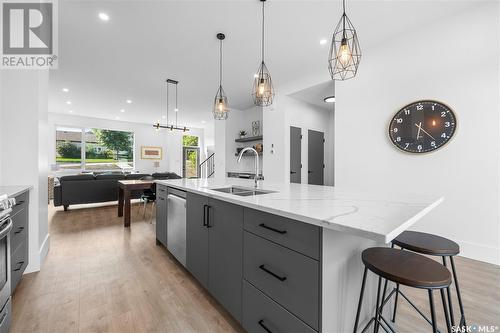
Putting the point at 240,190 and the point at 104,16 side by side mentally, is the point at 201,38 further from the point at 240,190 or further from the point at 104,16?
the point at 240,190

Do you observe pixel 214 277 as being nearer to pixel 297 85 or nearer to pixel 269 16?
pixel 269 16

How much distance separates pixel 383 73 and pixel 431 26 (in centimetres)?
69

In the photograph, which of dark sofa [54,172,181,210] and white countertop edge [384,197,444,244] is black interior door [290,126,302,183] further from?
dark sofa [54,172,181,210]

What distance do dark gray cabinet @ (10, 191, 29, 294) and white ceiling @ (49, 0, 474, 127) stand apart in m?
2.17

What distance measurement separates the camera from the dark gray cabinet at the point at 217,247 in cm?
146

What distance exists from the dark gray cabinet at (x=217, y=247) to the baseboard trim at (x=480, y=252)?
282 centimetres

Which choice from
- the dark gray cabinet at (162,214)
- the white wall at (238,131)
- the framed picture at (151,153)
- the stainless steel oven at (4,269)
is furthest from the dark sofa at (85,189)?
the stainless steel oven at (4,269)

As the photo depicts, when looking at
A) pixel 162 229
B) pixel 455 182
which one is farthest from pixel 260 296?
pixel 455 182

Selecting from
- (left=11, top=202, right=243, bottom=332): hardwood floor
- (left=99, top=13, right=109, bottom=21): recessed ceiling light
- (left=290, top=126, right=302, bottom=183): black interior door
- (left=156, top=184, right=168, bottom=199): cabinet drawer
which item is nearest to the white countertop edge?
(left=11, top=202, right=243, bottom=332): hardwood floor

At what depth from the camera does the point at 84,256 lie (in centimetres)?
261

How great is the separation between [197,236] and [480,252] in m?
3.11

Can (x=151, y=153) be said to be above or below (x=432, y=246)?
above

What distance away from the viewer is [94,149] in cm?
810

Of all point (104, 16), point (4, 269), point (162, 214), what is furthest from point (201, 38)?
point (4, 269)
